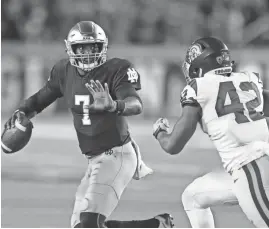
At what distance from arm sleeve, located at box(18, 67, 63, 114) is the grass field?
3.66ft

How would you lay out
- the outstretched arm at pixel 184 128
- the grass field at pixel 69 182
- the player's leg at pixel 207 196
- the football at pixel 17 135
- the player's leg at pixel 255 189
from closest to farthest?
the player's leg at pixel 255 189, the outstretched arm at pixel 184 128, the player's leg at pixel 207 196, the football at pixel 17 135, the grass field at pixel 69 182

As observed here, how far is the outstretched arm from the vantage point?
485cm

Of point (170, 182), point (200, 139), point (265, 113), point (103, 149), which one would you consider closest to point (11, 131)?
point (103, 149)

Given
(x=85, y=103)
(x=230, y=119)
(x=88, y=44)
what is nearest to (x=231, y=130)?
(x=230, y=119)

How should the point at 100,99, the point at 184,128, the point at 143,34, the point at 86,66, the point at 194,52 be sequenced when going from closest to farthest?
the point at 184,128 < the point at 100,99 < the point at 194,52 < the point at 86,66 < the point at 143,34

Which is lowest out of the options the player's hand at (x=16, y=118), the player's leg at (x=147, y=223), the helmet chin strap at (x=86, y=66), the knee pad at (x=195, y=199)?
the player's leg at (x=147, y=223)

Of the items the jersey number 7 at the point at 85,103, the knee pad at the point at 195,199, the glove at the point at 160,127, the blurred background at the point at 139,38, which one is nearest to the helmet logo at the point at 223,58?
the glove at the point at 160,127

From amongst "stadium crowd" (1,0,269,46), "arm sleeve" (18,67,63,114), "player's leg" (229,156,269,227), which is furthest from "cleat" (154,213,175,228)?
"stadium crowd" (1,0,269,46)

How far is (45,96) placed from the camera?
18.8ft

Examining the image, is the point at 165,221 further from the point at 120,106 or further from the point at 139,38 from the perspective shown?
the point at 139,38

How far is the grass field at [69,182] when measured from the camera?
7.00 metres

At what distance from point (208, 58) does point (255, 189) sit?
2.90ft

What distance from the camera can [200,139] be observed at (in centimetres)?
1290

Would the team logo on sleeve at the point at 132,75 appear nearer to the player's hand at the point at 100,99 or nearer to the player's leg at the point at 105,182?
the player's hand at the point at 100,99
